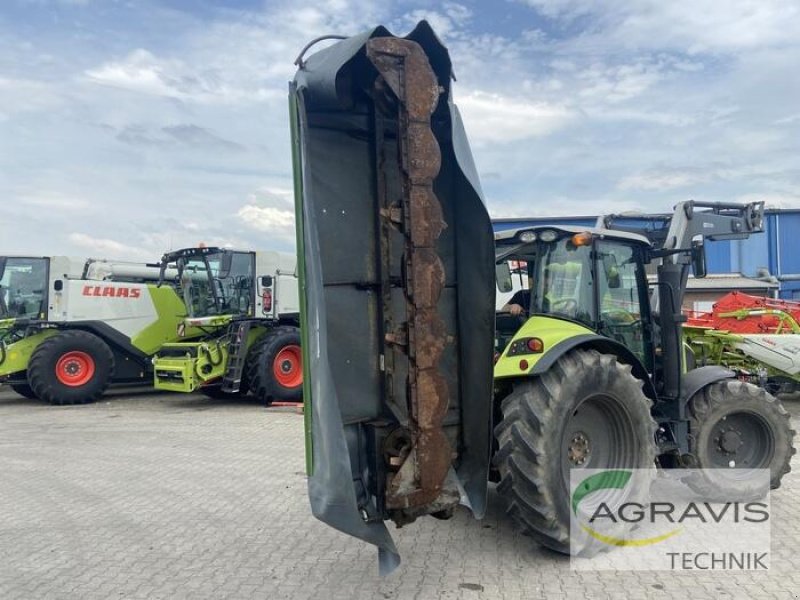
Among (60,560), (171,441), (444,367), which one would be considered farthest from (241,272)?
(444,367)

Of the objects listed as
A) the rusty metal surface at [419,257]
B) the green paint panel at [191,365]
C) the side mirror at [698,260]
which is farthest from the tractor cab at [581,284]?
the green paint panel at [191,365]

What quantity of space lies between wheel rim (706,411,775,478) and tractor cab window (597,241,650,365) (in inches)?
33.0

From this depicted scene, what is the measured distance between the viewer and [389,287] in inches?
146

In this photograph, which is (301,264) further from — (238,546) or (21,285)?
(21,285)

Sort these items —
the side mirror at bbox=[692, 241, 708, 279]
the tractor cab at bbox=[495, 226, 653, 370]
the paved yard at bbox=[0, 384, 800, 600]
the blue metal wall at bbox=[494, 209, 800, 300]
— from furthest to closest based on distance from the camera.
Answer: the blue metal wall at bbox=[494, 209, 800, 300], the side mirror at bbox=[692, 241, 708, 279], the tractor cab at bbox=[495, 226, 653, 370], the paved yard at bbox=[0, 384, 800, 600]

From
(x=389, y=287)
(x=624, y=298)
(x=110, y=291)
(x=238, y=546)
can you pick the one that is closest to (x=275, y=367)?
(x=110, y=291)

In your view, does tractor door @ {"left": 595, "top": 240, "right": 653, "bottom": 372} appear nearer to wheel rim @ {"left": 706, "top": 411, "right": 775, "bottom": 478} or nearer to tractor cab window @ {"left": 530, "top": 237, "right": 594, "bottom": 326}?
tractor cab window @ {"left": 530, "top": 237, "right": 594, "bottom": 326}

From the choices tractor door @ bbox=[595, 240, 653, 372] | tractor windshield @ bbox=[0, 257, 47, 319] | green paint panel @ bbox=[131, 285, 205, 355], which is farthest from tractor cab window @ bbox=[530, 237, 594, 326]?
tractor windshield @ bbox=[0, 257, 47, 319]

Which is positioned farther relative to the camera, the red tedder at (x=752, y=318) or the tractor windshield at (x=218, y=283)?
the tractor windshield at (x=218, y=283)

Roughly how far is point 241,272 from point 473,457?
9.42 meters

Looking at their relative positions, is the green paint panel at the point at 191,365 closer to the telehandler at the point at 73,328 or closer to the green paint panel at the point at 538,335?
the telehandler at the point at 73,328

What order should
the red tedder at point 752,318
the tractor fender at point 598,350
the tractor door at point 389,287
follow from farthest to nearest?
the red tedder at point 752,318 < the tractor fender at point 598,350 < the tractor door at point 389,287

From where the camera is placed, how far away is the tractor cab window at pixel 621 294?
511 centimetres

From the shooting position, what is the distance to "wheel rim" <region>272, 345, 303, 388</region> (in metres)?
12.0
